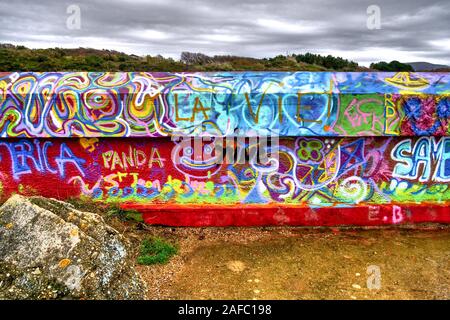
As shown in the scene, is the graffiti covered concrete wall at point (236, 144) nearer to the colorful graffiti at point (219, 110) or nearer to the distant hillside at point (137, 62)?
the colorful graffiti at point (219, 110)

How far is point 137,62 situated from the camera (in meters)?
28.9

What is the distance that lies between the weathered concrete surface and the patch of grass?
12 cm

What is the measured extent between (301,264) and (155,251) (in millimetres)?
1792

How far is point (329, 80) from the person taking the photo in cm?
535

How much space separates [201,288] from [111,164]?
223cm

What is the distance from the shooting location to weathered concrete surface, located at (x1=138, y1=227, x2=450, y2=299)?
3994mm

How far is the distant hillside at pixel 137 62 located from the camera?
2456 centimetres

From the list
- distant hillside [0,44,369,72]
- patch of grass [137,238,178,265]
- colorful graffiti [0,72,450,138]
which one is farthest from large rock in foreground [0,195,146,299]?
distant hillside [0,44,369,72]

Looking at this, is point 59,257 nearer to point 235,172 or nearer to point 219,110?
point 235,172

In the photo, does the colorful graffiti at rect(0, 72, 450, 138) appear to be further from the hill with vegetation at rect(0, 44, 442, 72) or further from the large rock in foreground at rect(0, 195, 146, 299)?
the hill with vegetation at rect(0, 44, 442, 72)

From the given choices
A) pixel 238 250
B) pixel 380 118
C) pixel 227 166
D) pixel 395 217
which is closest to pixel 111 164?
pixel 227 166

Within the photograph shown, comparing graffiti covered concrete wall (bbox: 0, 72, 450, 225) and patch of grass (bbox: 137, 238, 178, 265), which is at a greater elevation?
graffiti covered concrete wall (bbox: 0, 72, 450, 225)
